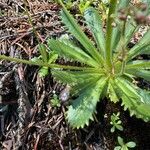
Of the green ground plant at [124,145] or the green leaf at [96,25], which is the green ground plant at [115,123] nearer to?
the green ground plant at [124,145]

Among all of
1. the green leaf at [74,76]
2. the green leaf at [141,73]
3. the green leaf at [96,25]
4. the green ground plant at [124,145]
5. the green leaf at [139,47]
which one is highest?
the green leaf at [96,25]

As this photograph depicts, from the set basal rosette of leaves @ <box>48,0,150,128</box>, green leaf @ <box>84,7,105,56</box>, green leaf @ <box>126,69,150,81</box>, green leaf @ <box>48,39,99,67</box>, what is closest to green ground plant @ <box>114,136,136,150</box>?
basal rosette of leaves @ <box>48,0,150,128</box>

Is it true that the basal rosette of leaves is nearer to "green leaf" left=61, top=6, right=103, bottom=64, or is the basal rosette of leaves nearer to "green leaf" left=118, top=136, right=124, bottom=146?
"green leaf" left=61, top=6, right=103, bottom=64

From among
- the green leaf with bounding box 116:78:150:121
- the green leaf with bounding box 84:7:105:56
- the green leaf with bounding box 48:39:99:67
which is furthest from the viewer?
the green leaf with bounding box 84:7:105:56

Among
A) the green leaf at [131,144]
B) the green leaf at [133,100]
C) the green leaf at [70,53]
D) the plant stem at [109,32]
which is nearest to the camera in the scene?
the plant stem at [109,32]

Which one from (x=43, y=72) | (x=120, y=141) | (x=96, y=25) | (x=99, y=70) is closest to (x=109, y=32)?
(x=99, y=70)

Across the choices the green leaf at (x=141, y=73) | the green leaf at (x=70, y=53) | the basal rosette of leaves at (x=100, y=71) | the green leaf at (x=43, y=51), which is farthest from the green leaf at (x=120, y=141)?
the green leaf at (x=43, y=51)

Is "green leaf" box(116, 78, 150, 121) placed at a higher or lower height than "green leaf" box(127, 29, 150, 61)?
lower

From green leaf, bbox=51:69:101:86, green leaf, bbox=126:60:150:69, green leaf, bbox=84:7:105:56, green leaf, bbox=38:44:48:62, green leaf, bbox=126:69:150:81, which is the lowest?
green leaf, bbox=51:69:101:86
